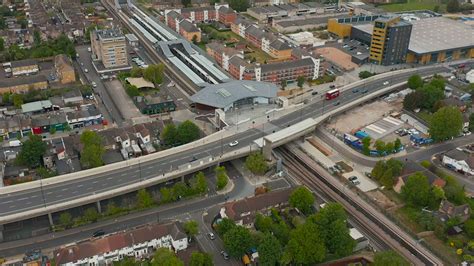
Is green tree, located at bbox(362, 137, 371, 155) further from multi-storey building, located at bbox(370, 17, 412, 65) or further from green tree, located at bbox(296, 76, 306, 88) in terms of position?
multi-storey building, located at bbox(370, 17, 412, 65)

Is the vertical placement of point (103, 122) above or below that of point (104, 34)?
below

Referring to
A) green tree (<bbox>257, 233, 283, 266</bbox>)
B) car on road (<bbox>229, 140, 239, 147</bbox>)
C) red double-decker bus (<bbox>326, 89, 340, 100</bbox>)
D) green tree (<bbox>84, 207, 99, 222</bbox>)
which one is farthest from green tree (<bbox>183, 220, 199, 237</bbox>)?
red double-decker bus (<bbox>326, 89, 340, 100</bbox>)

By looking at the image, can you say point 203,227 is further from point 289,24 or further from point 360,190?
point 289,24

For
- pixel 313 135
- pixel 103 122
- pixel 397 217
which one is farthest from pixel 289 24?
pixel 397 217

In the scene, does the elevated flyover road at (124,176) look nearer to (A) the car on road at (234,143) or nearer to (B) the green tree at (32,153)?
(A) the car on road at (234,143)

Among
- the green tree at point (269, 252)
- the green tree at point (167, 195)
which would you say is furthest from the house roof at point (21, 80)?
the green tree at point (269, 252)

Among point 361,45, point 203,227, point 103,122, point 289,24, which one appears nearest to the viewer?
point 203,227

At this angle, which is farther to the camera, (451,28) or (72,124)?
(451,28)
